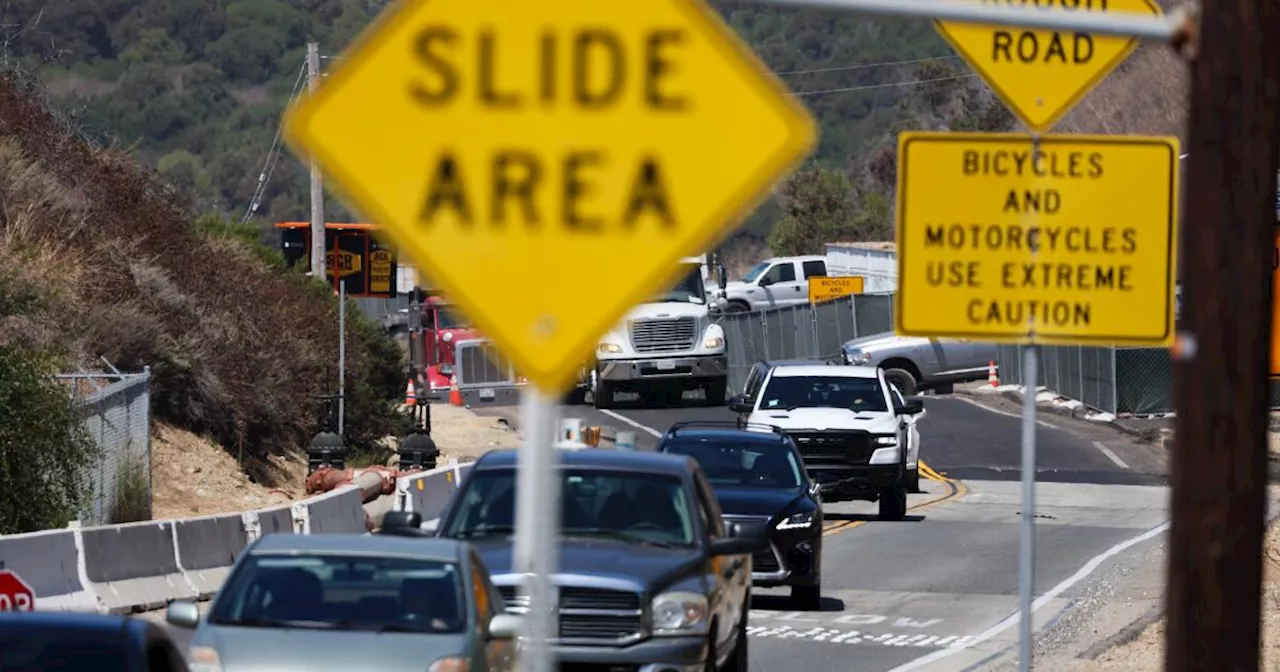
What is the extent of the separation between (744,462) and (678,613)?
26.6ft

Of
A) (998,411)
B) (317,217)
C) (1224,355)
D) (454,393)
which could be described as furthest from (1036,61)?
(454,393)

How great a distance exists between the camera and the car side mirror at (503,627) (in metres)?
10.4

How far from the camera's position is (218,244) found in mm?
40156

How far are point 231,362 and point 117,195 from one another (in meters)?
3.88

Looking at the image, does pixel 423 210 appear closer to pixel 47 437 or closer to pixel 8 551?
pixel 8 551

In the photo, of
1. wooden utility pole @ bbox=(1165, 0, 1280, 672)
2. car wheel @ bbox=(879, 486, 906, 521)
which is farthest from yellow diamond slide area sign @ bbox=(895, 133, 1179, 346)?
car wheel @ bbox=(879, 486, 906, 521)

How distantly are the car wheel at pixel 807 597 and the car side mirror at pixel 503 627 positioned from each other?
8362 mm

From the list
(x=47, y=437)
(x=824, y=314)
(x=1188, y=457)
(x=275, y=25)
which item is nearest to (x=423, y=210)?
(x=1188, y=457)

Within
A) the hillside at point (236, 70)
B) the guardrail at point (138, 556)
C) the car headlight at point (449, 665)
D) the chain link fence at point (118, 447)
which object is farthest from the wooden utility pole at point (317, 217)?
the hillside at point (236, 70)

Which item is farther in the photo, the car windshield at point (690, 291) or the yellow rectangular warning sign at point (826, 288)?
the yellow rectangular warning sign at point (826, 288)

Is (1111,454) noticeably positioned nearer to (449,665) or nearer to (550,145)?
(449,665)

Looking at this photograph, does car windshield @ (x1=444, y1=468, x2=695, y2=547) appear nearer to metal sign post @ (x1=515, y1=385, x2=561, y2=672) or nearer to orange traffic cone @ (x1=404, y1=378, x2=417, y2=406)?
metal sign post @ (x1=515, y1=385, x2=561, y2=672)

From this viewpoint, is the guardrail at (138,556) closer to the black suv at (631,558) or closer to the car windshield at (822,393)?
the black suv at (631,558)

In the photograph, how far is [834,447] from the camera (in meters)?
26.8
